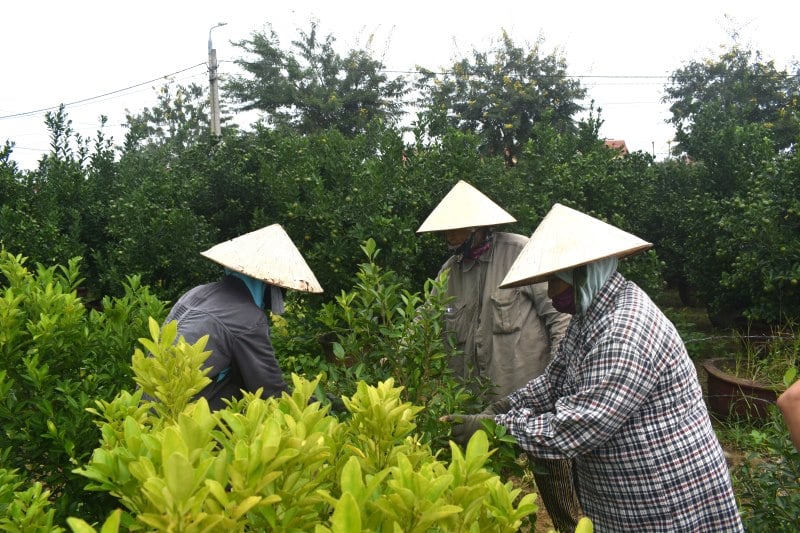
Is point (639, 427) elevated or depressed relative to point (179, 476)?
depressed

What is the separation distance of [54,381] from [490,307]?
84.5 inches

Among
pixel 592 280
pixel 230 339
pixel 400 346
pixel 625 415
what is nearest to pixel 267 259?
pixel 230 339

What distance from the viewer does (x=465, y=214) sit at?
142 inches

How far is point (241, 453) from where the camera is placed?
1.00m

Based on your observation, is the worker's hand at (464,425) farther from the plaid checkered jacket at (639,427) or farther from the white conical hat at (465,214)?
the white conical hat at (465,214)

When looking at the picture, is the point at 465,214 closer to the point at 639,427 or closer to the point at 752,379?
the point at 639,427

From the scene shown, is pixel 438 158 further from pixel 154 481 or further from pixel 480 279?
pixel 154 481

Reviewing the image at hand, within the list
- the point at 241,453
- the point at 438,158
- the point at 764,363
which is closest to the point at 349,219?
the point at 438,158

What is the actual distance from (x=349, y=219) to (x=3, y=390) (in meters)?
3.35

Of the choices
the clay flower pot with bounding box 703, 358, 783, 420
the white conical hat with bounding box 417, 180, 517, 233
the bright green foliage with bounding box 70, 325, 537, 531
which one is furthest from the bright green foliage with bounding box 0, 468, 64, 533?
the clay flower pot with bounding box 703, 358, 783, 420

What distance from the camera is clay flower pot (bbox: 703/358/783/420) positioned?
16.2 feet

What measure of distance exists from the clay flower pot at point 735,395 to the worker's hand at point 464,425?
3330 millimetres

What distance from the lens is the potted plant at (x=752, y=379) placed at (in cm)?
498

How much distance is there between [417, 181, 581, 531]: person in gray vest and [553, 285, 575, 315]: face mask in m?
1.00
